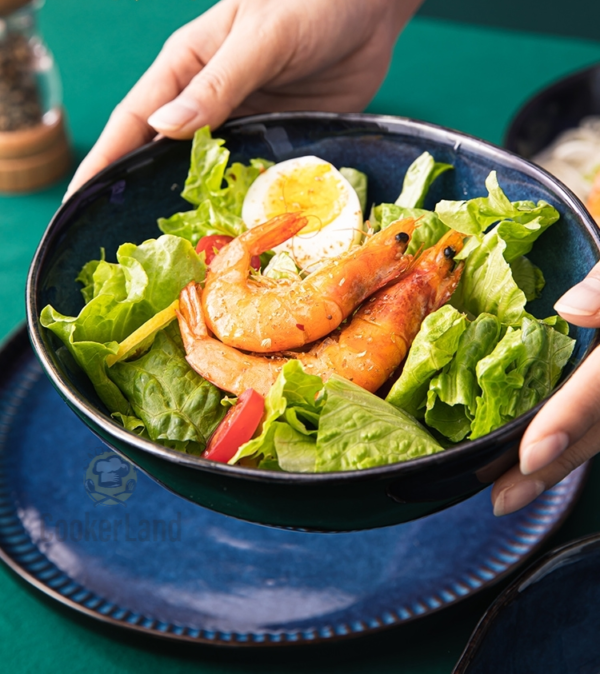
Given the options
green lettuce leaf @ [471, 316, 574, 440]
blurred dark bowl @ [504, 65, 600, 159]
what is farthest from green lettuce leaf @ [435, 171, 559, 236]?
blurred dark bowl @ [504, 65, 600, 159]

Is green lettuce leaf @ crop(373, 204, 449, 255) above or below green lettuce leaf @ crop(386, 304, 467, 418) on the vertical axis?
above

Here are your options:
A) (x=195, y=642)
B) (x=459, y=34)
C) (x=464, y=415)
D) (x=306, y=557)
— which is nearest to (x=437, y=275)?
(x=464, y=415)

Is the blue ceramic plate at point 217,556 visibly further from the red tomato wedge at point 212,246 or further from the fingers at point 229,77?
the fingers at point 229,77

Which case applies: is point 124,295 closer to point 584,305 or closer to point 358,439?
point 358,439

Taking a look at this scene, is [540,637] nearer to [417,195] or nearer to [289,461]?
[289,461]

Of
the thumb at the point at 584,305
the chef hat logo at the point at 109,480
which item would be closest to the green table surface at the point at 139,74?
the chef hat logo at the point at 109,480

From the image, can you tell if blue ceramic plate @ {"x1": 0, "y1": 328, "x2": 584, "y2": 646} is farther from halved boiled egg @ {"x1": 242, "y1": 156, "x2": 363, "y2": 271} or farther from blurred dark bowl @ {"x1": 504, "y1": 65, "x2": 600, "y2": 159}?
blurred dark bowl @ {"x1": 504, "y1": 65, "x2": 600, "y2": 159}

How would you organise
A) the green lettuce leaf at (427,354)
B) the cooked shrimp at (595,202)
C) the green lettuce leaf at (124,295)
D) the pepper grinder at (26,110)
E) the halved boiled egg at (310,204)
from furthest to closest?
the pepper grinder at (26,110) → the cooked shrimp at (595,202) → the halved boiled egg at (310,204) → the green lettuce leaf at (124,295) → the green lettuce leaf at (427,354)
